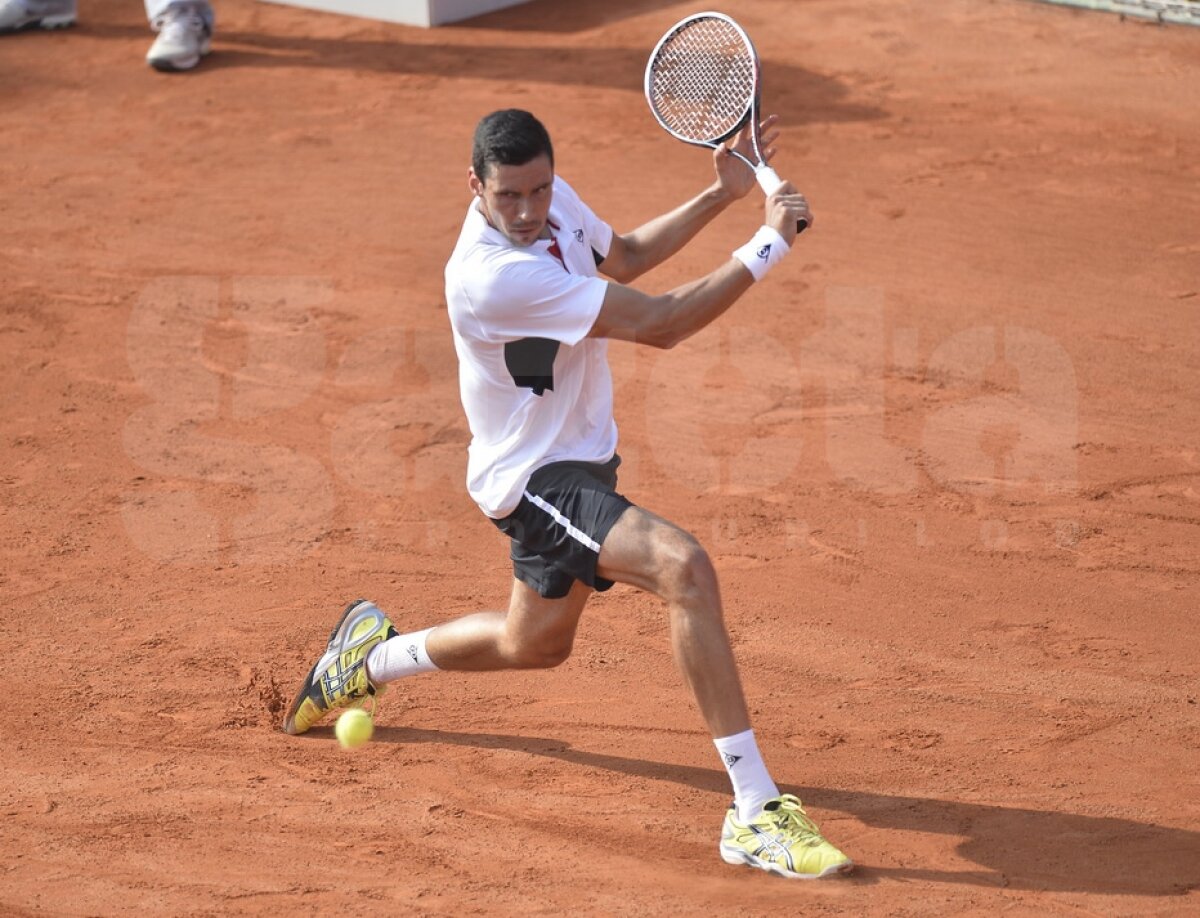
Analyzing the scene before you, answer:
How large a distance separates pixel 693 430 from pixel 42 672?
320cm

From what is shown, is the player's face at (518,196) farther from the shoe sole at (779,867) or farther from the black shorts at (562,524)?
the shoe sole at (779,867)

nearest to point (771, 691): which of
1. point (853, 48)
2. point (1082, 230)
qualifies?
point (1082, 230)

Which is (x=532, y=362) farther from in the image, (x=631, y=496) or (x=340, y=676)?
(x=631, y=496)

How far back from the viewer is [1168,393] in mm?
7500

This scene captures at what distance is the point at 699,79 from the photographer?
5.76 metres

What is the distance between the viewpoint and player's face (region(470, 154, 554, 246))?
452cm

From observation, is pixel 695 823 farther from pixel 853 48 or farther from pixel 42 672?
pixel 853 48

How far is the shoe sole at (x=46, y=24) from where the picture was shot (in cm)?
1358

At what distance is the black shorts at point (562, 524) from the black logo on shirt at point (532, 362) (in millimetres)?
258

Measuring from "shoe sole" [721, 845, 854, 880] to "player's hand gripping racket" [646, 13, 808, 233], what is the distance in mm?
2419

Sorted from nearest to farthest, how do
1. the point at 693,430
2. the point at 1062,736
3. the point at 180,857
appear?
the point at 180,857
the point at 1062,736
the point at 693,430

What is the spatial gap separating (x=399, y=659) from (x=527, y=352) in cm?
127

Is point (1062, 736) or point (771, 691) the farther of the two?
point (771, 691)

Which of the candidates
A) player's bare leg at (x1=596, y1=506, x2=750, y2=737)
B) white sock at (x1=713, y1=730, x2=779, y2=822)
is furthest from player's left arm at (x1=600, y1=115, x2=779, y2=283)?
white sock at (x1=713, y1=730, x2=779, y2=822)
